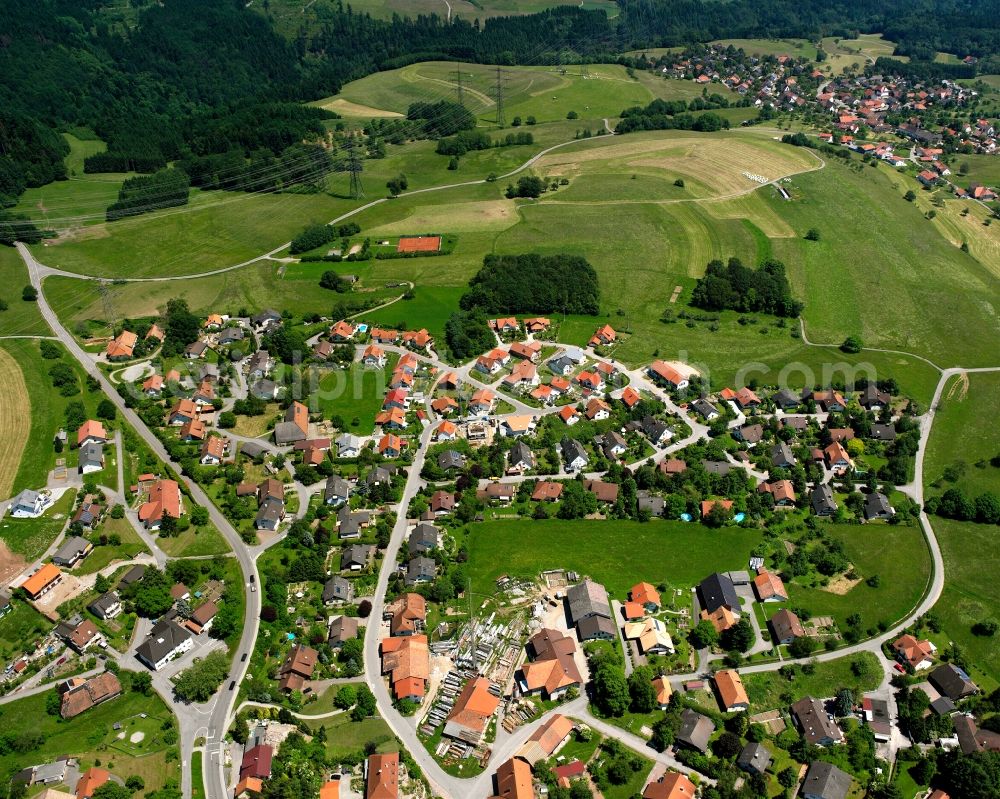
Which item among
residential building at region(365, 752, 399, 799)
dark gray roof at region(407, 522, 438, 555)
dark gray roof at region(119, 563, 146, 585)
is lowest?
residential building at region(365, 752, 399, 799)

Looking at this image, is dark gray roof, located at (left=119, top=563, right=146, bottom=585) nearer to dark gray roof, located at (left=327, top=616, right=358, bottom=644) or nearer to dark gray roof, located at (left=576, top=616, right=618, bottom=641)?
dark gray roof, located at (left=327, top=616, right=358, bottom=644)

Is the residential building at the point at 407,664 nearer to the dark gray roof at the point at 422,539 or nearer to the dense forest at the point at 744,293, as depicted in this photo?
the dark gray roof at the point at 422,539

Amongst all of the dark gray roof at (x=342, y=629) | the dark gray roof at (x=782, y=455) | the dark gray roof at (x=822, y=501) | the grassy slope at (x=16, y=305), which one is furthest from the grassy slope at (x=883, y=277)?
the grassy slope at (x=16, y=305)

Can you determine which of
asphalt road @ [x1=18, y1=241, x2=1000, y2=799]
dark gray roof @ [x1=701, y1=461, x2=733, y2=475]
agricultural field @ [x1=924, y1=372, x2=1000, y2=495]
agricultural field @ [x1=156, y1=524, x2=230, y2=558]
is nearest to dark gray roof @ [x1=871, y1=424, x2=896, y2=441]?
asphalt road @ [x1=18, y1=241, x2=1000, y2=799]

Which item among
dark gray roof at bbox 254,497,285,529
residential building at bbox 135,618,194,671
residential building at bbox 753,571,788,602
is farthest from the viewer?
dark gray roof at bbox 254,497,285,529

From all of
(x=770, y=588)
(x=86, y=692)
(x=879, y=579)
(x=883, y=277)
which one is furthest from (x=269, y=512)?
(x=883, y=277)

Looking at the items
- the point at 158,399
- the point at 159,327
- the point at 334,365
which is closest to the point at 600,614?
the point at 334,365
